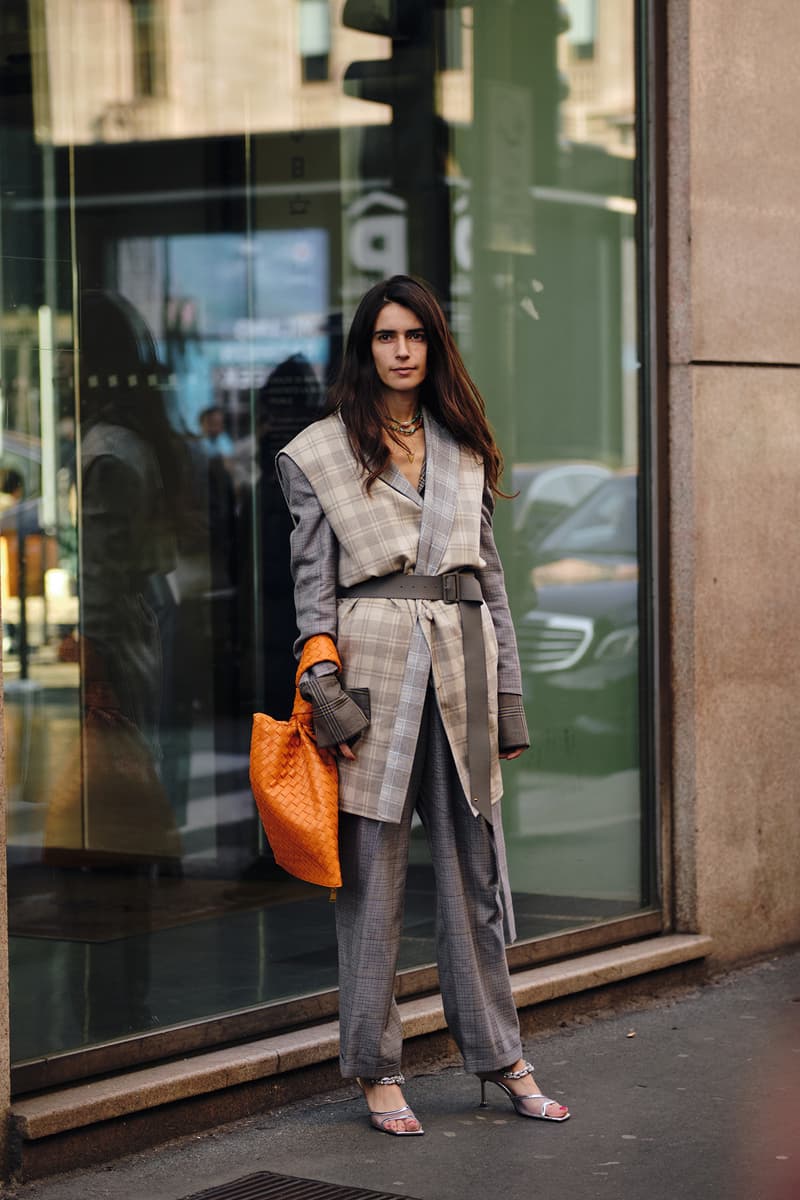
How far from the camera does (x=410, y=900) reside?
642 cm

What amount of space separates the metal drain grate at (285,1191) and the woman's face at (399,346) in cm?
193

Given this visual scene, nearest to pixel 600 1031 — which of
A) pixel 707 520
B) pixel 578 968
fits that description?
pixel 578 968

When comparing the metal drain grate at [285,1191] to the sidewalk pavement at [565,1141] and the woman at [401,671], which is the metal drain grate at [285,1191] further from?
the woman at [401,671]

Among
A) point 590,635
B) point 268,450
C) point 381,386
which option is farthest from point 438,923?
point 268,450

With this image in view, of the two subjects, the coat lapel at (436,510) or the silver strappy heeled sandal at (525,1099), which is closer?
the coat lapel at (436,510)

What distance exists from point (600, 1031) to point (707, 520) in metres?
1.84

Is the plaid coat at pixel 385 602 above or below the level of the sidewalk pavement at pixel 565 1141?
above

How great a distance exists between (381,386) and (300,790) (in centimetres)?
105

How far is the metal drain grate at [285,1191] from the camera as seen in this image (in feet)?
14.5

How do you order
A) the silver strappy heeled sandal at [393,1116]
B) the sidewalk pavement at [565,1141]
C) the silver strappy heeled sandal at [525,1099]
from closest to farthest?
1. the sidewalk pavement at [565,1141]
2. the silver strappy heeled sandal at [393,1116]
3. the silver strappy heeled sandal at [525,1099]

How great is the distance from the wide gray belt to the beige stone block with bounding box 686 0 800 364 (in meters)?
2.25

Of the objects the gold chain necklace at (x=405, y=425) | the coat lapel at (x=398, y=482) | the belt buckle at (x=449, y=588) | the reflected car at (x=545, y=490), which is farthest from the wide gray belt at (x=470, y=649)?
the reflected car at (x=545, y=490)

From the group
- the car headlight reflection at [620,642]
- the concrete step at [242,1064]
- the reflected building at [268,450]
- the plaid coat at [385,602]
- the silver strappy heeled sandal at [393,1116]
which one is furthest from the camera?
the car headlight reflection at [620,642]

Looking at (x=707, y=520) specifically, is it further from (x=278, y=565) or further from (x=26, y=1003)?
(x=26, y=1003)
